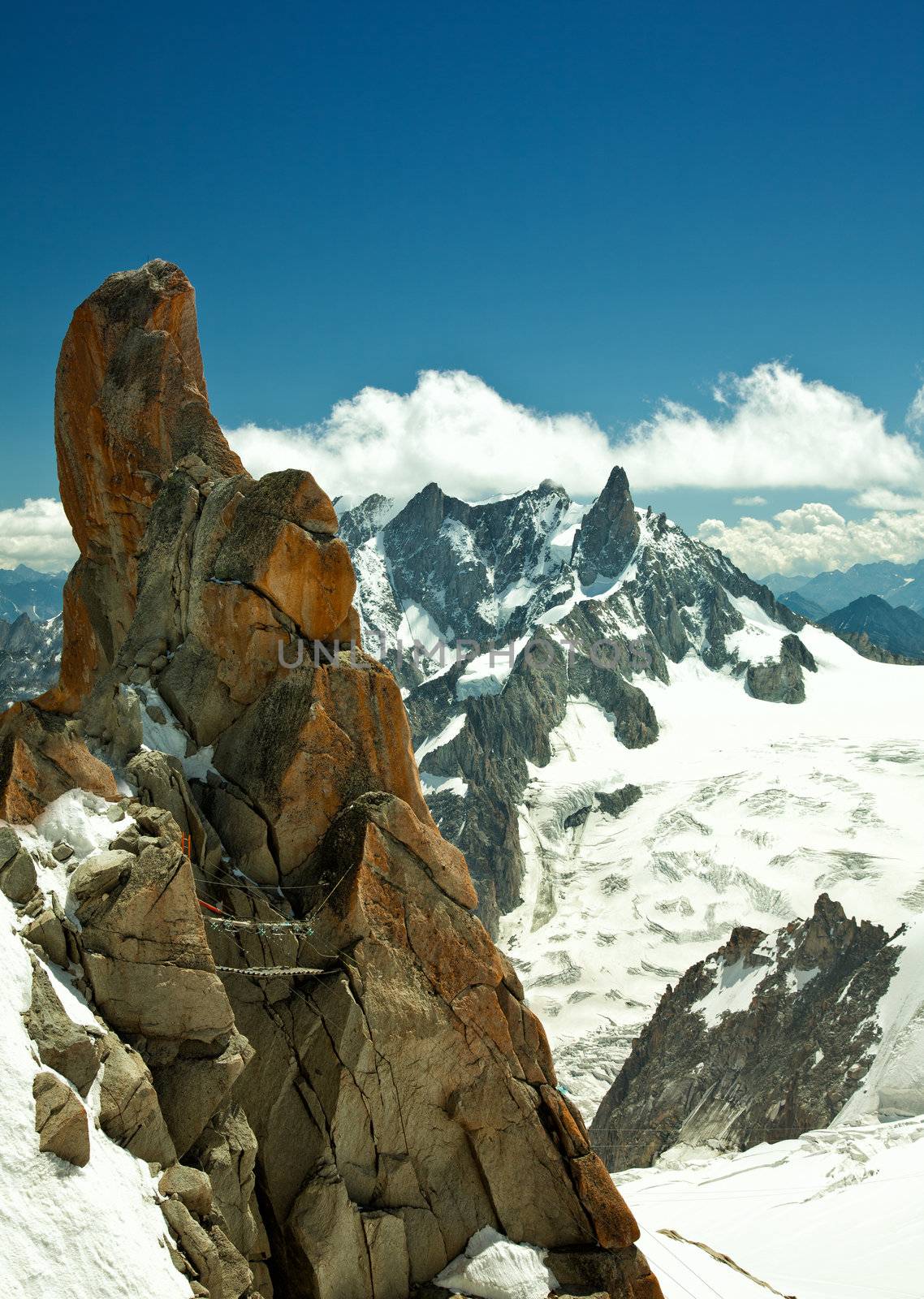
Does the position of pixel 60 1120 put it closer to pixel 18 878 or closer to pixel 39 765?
pixel 18 878

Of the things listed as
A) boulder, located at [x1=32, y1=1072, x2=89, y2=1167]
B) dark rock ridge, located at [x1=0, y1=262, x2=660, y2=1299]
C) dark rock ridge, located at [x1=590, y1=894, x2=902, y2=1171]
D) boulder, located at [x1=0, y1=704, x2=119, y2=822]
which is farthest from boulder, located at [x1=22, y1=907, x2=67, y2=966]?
dark rock ridge, located at [x1=590, y1=894, x2=902, y2=1171]

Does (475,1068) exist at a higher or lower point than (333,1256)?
higher

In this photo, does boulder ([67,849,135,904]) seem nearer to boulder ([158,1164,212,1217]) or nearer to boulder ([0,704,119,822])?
boulder ([0,704,119,822])

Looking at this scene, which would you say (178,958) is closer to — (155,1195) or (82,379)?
(155,1195)

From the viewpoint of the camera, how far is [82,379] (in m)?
28.5

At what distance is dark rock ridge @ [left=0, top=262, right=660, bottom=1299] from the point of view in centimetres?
1506

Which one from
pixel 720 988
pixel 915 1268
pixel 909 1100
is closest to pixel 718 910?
pixel 720 988

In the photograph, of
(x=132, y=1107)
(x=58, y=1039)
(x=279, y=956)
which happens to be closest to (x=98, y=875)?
(x=58, y=1039)

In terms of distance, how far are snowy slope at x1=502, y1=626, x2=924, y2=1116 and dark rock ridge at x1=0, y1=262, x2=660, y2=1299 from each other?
95878mm

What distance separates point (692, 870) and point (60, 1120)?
153 meters

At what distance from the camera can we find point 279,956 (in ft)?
61.5

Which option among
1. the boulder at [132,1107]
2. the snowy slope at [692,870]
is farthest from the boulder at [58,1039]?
the snowy slope at [692,870]

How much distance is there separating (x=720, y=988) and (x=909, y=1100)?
28.4 metres

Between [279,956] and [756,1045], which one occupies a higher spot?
[279,956]
